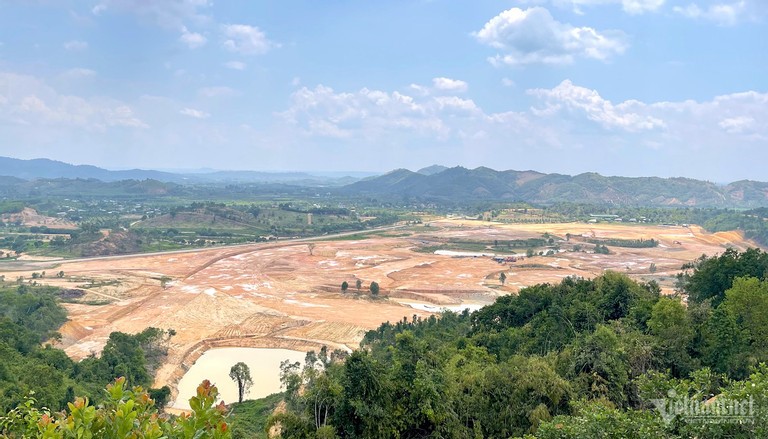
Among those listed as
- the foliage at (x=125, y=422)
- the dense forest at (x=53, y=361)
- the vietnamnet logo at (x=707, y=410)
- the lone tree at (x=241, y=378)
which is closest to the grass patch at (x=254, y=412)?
the lone tree at (x=241, y=378)

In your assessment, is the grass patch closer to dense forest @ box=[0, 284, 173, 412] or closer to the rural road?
dense forest @ box=[0, 284, 173, 412]

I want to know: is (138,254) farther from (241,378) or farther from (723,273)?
(723,273)

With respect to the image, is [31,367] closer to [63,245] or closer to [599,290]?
[599,290]

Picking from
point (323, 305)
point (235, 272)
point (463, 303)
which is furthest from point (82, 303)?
point (463, 303)

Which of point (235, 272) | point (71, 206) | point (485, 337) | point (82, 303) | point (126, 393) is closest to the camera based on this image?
point (126, 393)

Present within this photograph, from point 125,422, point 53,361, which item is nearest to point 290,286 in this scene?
point 53,361

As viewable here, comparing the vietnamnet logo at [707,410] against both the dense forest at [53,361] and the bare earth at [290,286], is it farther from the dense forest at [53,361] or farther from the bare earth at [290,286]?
the bare earth at [290,286]

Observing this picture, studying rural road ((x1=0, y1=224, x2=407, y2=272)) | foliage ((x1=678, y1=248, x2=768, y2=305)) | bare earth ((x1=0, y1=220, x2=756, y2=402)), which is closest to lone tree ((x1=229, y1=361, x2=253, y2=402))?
bare earth ((x1=0, y1=220, x2=756, y2=402))
